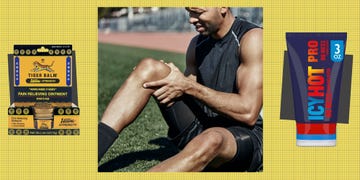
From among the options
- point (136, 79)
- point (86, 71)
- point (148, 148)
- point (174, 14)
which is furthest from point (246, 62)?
point (174, 14)

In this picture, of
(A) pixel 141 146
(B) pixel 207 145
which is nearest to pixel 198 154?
(B) pixel 207 145

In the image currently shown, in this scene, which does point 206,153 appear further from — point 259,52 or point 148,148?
point 148,148

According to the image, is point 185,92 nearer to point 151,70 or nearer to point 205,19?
point 151,70

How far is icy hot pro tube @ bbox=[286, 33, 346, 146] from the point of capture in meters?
3.93

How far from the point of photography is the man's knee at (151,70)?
4172 mm

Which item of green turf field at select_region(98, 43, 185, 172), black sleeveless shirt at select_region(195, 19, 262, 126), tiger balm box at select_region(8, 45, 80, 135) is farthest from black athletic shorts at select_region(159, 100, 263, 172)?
tiger balm box at select_region(8, 45, 80, 135)

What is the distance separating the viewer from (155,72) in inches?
164

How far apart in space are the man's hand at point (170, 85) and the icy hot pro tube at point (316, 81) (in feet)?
2.40

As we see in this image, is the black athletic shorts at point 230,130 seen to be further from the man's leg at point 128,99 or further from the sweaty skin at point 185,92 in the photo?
the man's leg at point 128,99

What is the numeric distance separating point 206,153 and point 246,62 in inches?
31.5

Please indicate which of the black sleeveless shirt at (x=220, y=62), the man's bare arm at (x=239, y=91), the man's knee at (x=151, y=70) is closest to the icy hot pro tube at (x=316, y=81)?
the man's bare arm at (x=239, y=91)

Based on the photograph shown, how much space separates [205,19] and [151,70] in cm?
55

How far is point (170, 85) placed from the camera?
420 cm

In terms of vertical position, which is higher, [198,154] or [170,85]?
[170,85]
